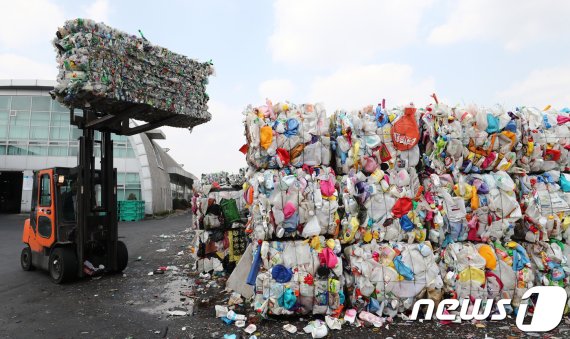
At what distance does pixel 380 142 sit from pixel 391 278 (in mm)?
1613

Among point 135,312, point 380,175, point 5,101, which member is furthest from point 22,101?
point 380,175

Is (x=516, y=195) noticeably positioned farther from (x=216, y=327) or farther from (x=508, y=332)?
(x=216, y=327)

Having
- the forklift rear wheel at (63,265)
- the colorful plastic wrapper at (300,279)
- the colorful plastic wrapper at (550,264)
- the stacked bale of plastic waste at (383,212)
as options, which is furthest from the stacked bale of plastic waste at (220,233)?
the colorful plastic wrapper at (550,264)

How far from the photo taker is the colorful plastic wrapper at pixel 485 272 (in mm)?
4391

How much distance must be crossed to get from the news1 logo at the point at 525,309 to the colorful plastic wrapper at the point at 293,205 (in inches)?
57.2

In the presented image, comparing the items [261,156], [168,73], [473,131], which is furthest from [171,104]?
[473,131]

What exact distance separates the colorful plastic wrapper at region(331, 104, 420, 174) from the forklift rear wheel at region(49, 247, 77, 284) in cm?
482

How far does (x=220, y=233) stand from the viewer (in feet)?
21.9

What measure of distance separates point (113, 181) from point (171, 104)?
2.35 m

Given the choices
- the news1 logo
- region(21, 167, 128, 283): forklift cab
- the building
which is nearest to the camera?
the news1 logo

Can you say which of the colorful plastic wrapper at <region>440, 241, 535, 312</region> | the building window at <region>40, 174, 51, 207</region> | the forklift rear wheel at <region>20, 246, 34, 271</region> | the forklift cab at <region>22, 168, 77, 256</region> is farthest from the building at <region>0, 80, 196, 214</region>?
the colorful plastic wrapper at <region>440, 241, 535, 312</region>

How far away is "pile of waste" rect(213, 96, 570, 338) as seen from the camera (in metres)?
4.31

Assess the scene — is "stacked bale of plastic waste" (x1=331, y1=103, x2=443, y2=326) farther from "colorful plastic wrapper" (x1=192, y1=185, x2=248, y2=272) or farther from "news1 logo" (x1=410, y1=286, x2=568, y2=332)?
"colorful plastic wrapper" (x1=192, y1=185, x2=248, y2=272)

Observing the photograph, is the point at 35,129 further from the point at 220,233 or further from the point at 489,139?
the point at 489,139
